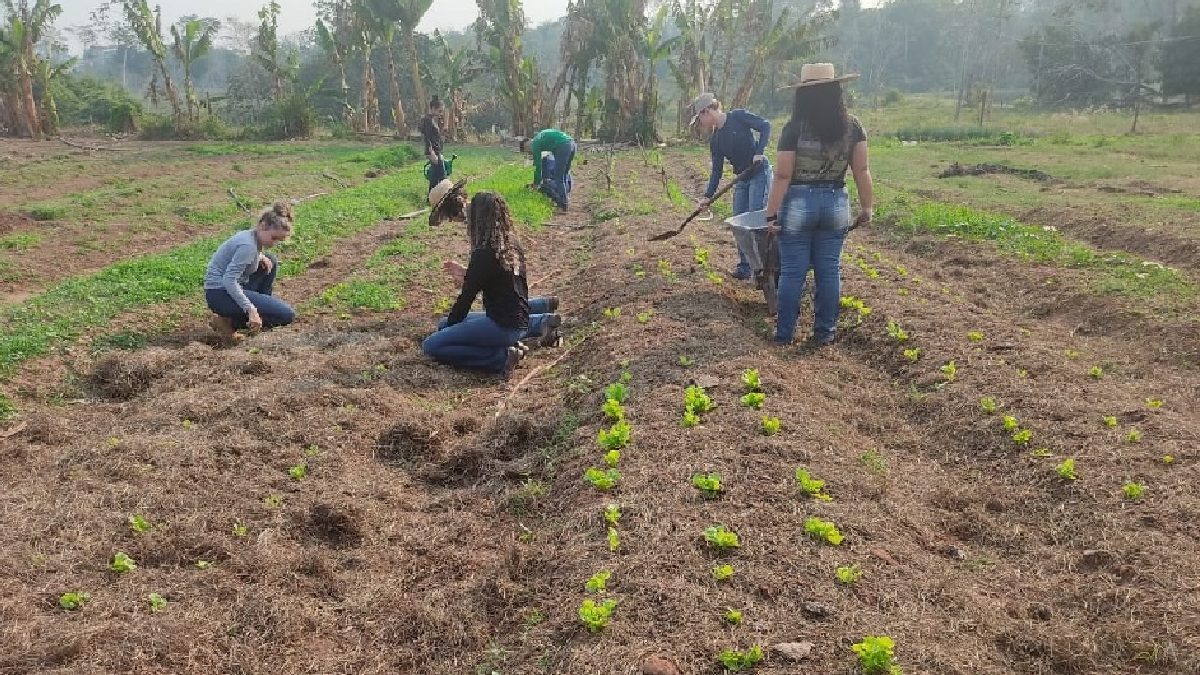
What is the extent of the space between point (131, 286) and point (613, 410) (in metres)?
6.07

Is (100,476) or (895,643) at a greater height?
(100,476)

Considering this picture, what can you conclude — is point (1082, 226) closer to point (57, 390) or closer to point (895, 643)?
point (895, 643)

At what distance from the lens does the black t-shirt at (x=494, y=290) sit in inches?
241

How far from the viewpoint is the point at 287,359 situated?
6305mm

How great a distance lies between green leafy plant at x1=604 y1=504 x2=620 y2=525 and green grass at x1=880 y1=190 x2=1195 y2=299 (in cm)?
663

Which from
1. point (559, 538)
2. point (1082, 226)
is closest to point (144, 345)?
point (559, 538)

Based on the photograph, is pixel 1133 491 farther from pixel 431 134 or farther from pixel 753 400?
pixel 431 134

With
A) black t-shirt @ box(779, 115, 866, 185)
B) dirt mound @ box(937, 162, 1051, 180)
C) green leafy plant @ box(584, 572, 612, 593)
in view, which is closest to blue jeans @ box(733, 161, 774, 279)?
black t-shirt @ box(779, 115, 866, 185)

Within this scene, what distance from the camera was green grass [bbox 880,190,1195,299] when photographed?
808 cm

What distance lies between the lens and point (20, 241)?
1073 centimetres

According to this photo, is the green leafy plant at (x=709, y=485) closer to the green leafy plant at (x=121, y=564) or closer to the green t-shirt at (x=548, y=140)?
the green leafy plant at (x=121, y=564)

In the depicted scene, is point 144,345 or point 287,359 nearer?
point 287,359

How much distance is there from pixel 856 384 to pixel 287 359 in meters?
4.52

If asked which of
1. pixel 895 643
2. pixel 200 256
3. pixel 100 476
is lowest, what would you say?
pixel 895 643
